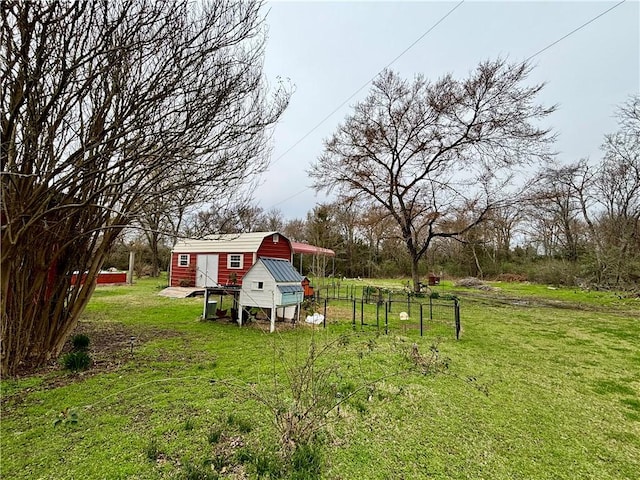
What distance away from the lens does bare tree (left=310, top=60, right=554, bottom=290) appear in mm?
11266

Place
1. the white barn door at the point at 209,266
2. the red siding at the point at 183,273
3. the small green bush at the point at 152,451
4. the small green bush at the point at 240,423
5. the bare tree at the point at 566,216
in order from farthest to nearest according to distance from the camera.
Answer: the bare tree at the point at 566,216 → the red siding at the point at 183,273 → the white barn door at the point at 209,266 → the small green bush at the point at 240,423 → the small green bush at the point at 152,451

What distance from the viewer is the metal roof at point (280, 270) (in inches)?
250

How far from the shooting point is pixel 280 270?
6.70 meters

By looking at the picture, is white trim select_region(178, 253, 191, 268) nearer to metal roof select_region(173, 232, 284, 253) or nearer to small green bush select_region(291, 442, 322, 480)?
metal roof select_region(173, 232, 284, 253)

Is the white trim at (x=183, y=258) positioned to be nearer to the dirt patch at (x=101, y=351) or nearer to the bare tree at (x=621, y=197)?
the dirt patch at (x=101, y=351)

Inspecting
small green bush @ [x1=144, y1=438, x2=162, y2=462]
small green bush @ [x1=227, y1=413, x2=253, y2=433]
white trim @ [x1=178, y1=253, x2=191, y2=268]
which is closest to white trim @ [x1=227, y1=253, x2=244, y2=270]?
white trim @ [x1=178, y1=253, x2=191, y2=268]

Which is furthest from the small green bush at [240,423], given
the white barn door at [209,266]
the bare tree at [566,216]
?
the bare tree at [566,216]

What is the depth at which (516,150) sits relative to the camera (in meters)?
11.6

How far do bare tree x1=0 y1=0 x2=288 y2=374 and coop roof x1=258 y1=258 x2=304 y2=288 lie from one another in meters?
2.34

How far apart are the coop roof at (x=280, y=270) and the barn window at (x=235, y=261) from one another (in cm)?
676

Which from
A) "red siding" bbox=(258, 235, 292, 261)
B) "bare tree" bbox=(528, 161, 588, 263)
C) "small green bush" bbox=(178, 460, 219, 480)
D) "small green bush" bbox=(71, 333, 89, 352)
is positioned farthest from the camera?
"bare tree" bbox=(528, 161, 588, 263)

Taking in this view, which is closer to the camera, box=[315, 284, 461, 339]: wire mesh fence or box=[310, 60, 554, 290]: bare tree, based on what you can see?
box=[315, 284, 461, 339]: wire mesh fence

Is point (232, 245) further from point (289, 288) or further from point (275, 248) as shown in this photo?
point (289, 288)

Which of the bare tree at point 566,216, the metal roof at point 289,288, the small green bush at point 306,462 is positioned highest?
the bare tree at point 566,216
